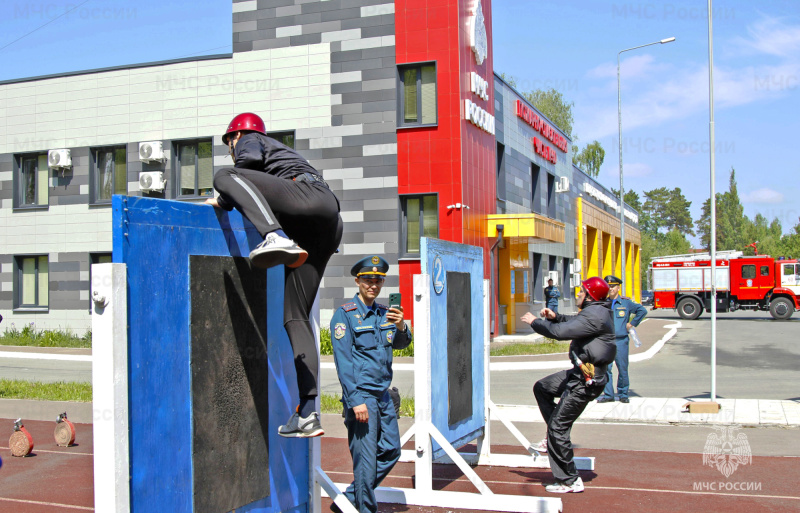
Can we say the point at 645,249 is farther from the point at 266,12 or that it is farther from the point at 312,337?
the point at 312,337

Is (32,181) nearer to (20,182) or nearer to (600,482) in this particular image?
(20,182)

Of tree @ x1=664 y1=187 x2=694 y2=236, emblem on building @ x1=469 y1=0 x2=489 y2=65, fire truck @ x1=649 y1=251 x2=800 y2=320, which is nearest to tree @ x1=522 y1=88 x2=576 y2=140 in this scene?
fire truck @ x1=649 y1=251 x2=800 y2=320

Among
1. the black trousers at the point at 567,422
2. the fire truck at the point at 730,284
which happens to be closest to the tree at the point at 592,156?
the fire truck at the point at 730,284

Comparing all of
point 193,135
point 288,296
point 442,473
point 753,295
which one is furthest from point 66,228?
point 753,295

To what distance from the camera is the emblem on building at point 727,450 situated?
26.1 feet

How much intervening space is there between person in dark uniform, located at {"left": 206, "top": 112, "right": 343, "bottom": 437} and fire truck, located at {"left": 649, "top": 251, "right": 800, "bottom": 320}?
37.7 metres

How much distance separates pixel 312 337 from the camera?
3992mm

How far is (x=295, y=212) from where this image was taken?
12.4 feet

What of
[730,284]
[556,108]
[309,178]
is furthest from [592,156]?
[309,178]

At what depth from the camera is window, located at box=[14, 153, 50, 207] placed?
26.0 metres

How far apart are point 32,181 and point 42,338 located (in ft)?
19.3

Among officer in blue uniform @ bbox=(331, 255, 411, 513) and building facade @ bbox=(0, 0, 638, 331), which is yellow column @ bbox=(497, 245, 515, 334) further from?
officer in blue uniform @ bbox=(331, 255, 411, 513)

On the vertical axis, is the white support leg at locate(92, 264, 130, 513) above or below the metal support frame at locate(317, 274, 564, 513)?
above

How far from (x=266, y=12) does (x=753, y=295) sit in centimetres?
2848
